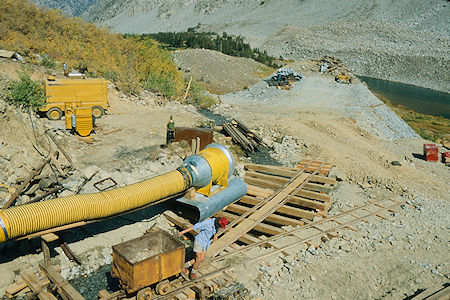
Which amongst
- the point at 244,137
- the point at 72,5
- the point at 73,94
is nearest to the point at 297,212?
the point at 244,137

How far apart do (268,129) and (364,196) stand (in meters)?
7.64

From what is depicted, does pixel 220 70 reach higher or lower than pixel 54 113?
lower

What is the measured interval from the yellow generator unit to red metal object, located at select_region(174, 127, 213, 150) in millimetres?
4192

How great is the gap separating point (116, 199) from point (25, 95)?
364 inches

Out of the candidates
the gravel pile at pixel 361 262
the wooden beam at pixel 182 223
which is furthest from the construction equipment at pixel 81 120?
the gravel pile at pixel 361 262

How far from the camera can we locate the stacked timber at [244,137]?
1703cm

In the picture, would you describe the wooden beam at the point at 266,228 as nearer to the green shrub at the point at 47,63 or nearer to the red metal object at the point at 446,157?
the red metal object at the point at 446,157

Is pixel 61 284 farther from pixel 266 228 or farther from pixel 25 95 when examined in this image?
pixel 25 95

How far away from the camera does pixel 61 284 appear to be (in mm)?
7461

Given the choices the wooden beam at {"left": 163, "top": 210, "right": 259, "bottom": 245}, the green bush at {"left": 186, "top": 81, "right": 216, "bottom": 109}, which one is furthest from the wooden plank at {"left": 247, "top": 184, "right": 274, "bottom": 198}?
the green bush at {"left": 186, "top": 81, "right": 216, "bottom": 109}

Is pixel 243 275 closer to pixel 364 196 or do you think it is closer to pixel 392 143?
pixel 364 196

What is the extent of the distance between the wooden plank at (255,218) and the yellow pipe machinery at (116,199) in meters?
1.37

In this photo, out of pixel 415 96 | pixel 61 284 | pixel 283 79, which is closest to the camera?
pixel 61 284

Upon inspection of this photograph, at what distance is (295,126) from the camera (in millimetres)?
20453
